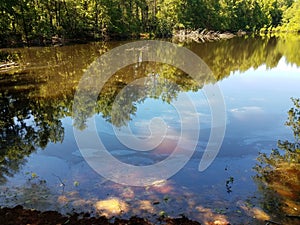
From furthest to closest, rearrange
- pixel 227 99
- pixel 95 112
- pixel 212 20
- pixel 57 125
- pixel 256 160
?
1. pixel 212 20
2. pixel 227 99
3. pixel 95 112
4. pixel 57 125
5. pixel 256 160

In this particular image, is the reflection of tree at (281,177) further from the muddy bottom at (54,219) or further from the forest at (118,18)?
the forest at (118,18)

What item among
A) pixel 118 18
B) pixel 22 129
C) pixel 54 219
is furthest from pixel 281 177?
pixel 118 18

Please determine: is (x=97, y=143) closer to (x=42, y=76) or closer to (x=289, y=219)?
(x=289, y=219)

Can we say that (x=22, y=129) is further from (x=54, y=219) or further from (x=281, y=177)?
(x=281, y=177)

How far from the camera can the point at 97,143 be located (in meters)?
11.8

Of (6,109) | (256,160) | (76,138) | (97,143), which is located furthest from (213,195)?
(6,109)

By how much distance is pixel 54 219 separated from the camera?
22.9 feet

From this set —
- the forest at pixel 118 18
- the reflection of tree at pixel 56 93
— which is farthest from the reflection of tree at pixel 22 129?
the forest at pixel 118 18

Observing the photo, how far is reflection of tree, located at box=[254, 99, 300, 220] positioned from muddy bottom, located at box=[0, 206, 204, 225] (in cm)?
242

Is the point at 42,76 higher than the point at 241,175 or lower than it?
higher

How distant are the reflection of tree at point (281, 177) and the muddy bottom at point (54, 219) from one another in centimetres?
242

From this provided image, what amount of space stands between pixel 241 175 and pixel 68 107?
32.5ft

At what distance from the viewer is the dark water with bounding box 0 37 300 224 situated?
7.81 meters

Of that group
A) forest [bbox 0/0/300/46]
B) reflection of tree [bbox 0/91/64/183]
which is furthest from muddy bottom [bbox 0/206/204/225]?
forest [bbox 0/0/300/46]
